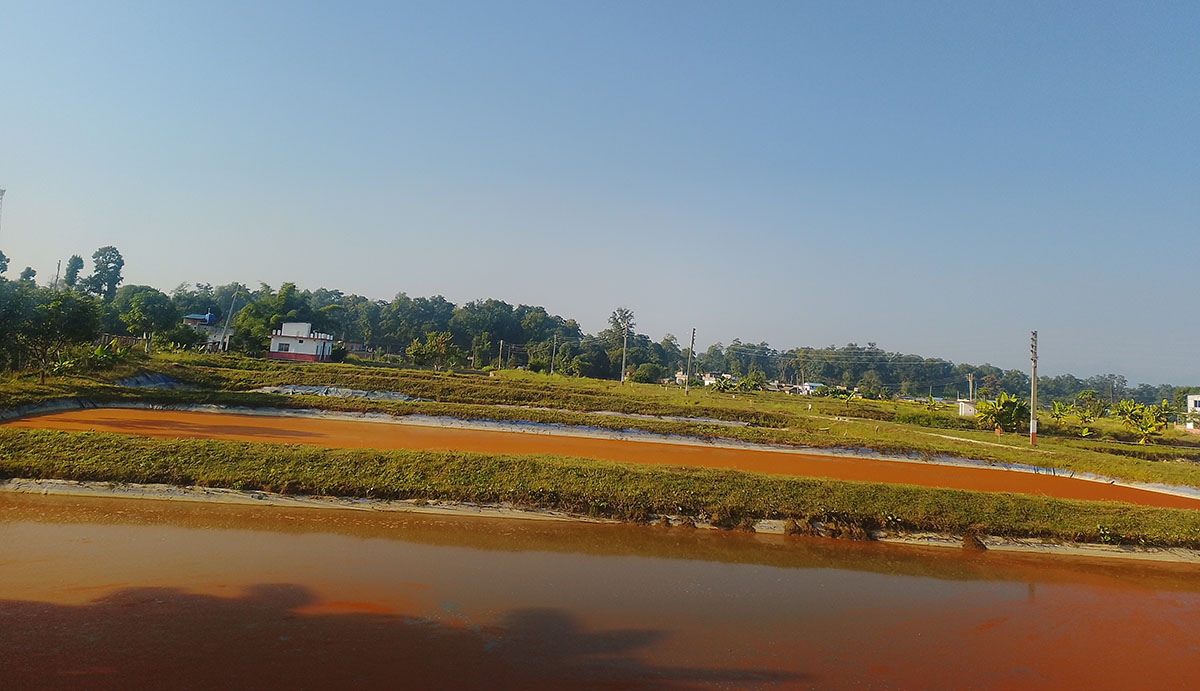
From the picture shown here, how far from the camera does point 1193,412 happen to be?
55.8 meters

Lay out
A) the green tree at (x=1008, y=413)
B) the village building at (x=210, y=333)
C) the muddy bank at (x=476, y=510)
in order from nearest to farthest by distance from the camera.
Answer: the muddy bank at (x=476, y=510), the green tree at (x=1008, y=413), the village building at (x=210, y=333)

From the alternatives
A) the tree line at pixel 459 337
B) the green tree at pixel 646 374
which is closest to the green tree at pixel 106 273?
the tree line at pixel 459 337

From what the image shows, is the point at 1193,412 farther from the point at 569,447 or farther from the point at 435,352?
the point at 435,352

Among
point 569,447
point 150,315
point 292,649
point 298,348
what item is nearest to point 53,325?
point 569,447

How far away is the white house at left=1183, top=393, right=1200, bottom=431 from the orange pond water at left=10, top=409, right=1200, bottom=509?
47.5 meters

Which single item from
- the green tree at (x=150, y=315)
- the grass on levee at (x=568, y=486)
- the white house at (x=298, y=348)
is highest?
the green tree at (x=150, y=315)

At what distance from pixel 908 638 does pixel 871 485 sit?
6768 mm

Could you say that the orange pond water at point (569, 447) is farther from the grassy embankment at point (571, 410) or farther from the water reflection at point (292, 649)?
the water reflection at point (292, 649)

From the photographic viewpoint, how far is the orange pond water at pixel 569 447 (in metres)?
17.8

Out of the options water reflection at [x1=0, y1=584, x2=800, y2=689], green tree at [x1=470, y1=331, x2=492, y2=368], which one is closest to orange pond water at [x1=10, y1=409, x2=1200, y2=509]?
water reflection at [x1=0, y1=584, x2=800, y2=689]

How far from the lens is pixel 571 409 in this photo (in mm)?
32688

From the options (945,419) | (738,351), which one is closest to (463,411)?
(945,419)

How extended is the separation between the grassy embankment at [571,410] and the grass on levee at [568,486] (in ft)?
30.2

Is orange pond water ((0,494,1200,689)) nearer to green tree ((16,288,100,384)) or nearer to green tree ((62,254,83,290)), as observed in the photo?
green tree ((16,288,100,384))
